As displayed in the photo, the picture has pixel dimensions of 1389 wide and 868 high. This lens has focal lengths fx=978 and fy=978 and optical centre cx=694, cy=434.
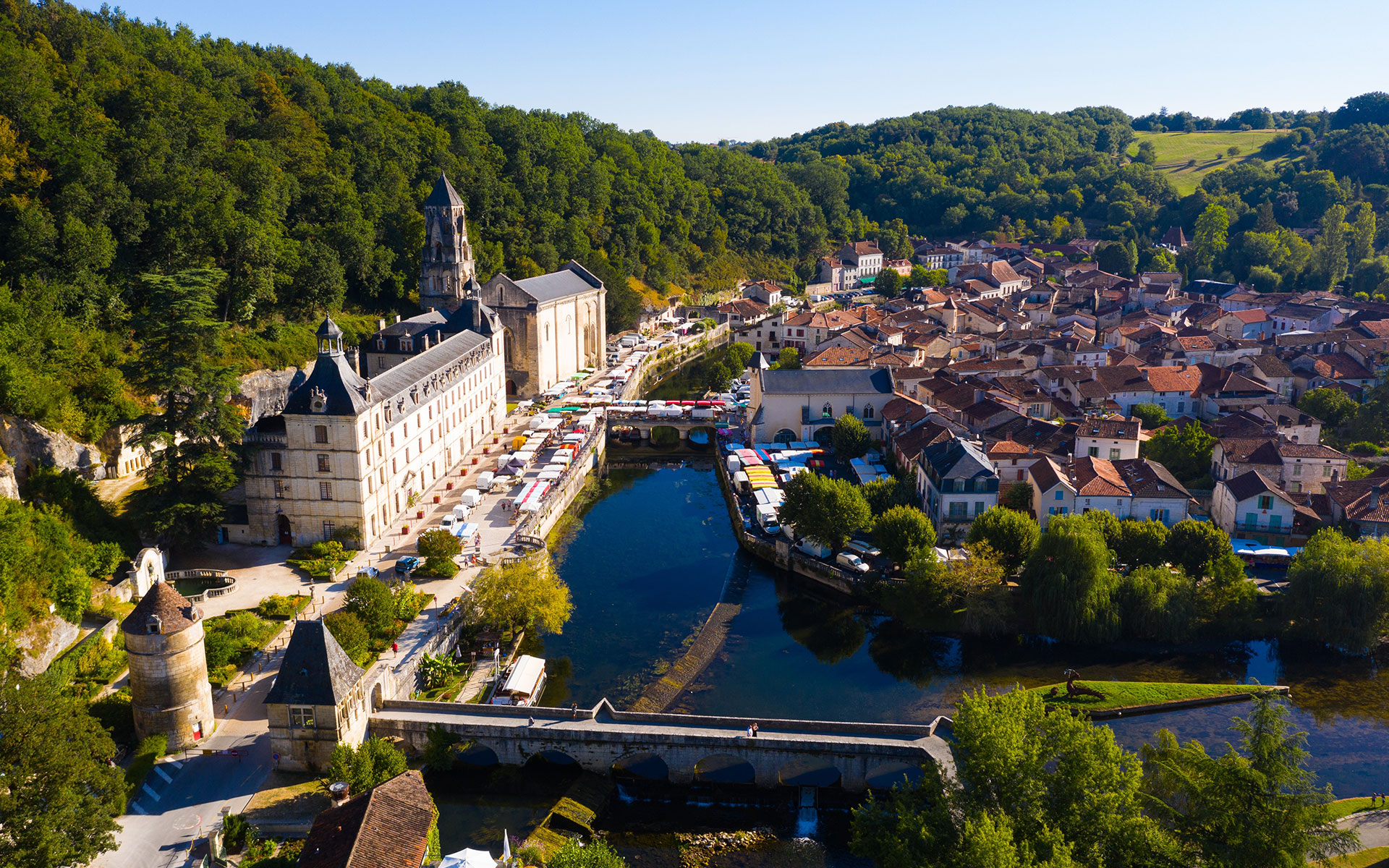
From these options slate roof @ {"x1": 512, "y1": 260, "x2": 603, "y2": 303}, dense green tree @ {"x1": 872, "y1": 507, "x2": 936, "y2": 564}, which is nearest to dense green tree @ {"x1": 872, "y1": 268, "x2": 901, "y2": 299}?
slate roof @ {"x1": 512, "y1": 260, "x2": 603, "y2": 303}

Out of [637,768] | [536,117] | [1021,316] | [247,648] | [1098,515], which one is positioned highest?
[536,117]

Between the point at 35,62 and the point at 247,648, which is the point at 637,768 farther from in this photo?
the point at 35,62

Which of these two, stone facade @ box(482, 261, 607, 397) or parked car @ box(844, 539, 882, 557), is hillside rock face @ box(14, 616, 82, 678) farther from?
stone facade @ box(482, 261, 607, 397)

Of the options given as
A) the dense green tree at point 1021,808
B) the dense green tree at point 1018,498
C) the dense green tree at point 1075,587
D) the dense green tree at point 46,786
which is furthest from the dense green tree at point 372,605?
the dense green tree at point 1018,498

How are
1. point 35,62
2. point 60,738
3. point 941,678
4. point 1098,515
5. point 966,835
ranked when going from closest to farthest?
point 966,835 → point 60,738 → point 941,678 → point 1098,515 → point 35,62

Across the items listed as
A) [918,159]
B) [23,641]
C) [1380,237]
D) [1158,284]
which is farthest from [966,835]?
[918,159]

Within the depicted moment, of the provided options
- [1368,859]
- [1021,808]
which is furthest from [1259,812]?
[1368,859]
